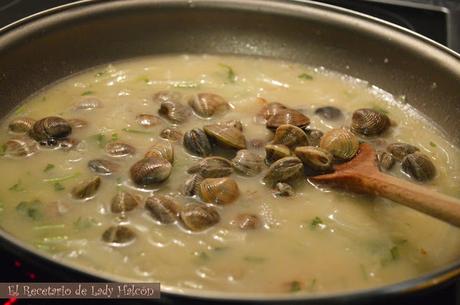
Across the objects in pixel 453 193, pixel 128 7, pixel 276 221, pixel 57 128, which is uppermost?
pixel 128 7

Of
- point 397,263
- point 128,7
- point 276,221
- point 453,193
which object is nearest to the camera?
point 397,263

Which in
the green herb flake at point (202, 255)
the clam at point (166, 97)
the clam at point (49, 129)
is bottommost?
the green herb flake at point (202, 255)

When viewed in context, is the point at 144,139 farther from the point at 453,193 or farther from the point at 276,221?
the point at 453,193

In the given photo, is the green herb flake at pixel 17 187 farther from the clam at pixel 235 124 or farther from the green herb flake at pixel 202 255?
the clam at pixel 235 124

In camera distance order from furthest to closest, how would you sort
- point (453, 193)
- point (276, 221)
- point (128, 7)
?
point (128, 7)
point (453, 193)
point (276, 221)

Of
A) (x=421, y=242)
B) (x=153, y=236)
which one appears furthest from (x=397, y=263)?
(x=153, y=236)

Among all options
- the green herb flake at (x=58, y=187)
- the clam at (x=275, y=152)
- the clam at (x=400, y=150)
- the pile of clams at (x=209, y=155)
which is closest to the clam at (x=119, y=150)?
the pile of clams at (x=209, y=155)
